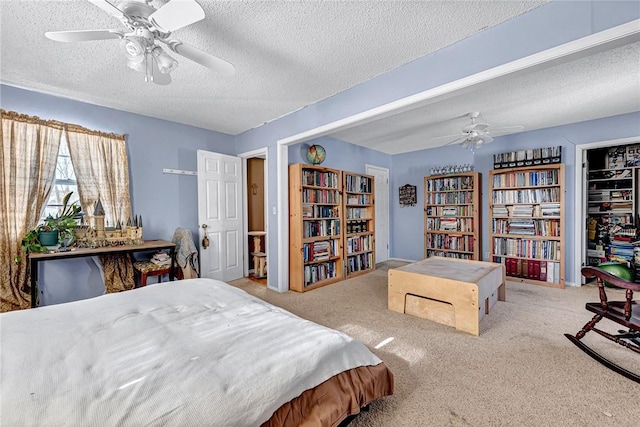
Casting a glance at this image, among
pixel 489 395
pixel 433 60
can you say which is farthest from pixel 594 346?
pixel 433 60

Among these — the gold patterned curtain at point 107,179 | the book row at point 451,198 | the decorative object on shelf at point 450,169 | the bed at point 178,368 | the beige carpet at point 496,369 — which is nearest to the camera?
the bed at point 178,368

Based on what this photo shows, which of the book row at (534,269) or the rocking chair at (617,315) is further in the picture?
the book row at (534,269)

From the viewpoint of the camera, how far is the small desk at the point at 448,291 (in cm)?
247

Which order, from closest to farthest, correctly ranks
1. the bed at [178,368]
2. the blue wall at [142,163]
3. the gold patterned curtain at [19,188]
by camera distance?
the bed at [178,368], the gold patterned curtain at [19,188], the blue wall at [142,163]

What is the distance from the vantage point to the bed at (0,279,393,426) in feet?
2.79

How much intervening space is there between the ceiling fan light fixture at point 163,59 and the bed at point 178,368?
1.54 meters

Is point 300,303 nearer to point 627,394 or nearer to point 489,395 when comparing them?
point 489,395

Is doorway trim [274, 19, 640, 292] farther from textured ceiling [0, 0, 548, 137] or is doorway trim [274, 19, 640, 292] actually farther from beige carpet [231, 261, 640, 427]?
beige carpet [231, 261, 640, 427]

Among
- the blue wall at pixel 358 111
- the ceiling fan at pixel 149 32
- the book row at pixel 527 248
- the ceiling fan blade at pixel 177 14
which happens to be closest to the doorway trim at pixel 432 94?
the blue wall at pixel 358 111

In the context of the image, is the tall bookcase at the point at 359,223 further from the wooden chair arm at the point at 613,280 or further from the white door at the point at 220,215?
the wooden chair arm at the point at 613,280

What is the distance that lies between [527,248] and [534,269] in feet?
1.04

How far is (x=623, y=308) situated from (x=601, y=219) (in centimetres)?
366

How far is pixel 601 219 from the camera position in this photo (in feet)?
15.2

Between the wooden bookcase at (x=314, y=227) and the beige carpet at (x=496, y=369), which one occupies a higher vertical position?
the wooden bookcase at (x=314, y=227)
